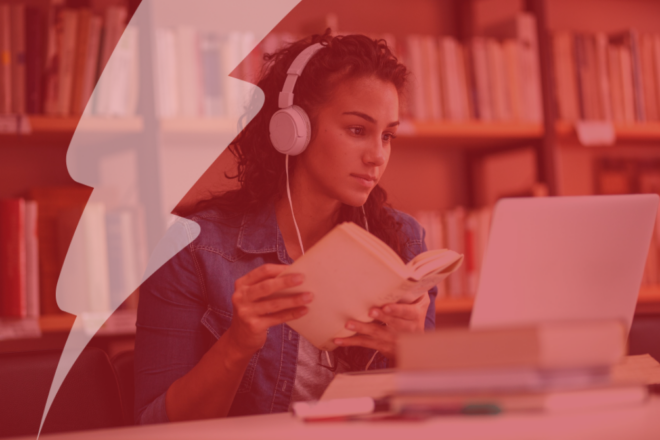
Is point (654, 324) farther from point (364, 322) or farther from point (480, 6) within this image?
point (480, 6)

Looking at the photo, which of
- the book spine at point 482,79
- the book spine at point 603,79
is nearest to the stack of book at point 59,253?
the book spine at point 482,79

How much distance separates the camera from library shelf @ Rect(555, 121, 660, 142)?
216cm

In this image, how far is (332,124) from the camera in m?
1.25

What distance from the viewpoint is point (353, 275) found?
0.77 meters

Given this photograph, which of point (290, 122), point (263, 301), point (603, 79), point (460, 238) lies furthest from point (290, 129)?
point (603, 79)

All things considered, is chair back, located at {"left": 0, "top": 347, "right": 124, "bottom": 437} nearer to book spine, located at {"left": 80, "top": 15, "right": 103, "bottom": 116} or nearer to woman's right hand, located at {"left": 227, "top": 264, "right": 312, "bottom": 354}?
woman's right hand, located at {"left": 227, "top": 264, "right": 312, "bottom": 354}

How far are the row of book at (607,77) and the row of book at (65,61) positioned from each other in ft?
4.45

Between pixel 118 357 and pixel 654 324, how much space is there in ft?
3.21

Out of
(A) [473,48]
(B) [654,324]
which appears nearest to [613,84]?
(A) [473,48]

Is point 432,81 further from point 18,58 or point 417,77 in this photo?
point 18,58

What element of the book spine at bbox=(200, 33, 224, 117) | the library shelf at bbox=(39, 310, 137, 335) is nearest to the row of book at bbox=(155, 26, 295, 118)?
the book spine at bbox=(200, 33, 224, 117)

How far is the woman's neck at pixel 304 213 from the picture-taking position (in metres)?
1.31

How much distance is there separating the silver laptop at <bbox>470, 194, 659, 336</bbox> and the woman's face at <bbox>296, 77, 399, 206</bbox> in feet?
1.76

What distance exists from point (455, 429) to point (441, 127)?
5.26 feet
